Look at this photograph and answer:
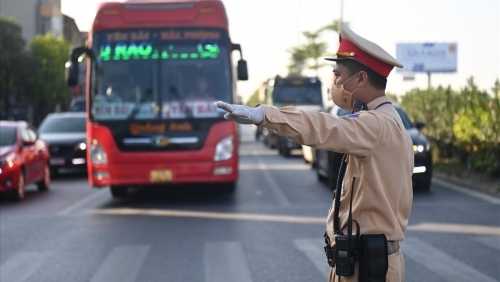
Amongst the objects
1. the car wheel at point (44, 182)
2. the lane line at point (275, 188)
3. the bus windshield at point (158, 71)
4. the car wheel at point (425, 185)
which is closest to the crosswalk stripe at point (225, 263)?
the bus windshield at point (158, 71)

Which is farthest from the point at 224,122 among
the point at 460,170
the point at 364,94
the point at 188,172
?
the point at 364,94

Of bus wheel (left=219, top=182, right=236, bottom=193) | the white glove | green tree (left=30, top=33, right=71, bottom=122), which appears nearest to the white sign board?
green tree (left=30, top=33, right=71, bottom=122)

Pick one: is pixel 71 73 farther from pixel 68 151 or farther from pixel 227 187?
pixel 68 151

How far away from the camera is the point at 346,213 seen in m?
3.48

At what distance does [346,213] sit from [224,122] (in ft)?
32.2

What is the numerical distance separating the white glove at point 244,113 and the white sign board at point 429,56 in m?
46.3

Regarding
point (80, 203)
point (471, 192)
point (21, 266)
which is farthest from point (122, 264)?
point (471, 192)

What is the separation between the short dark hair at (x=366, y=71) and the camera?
3.47 m

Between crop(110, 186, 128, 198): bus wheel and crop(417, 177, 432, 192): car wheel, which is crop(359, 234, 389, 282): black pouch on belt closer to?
crop(110, 186, 128, 198): bus wheel

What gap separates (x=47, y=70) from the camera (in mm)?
53688

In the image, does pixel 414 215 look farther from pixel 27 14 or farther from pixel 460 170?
pixel 27 14

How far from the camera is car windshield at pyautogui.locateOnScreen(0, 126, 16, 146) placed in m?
15.8

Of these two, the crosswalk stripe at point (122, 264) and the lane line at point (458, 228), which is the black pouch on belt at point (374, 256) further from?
the lane line at point (458, 228)

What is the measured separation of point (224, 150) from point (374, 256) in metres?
9.93
